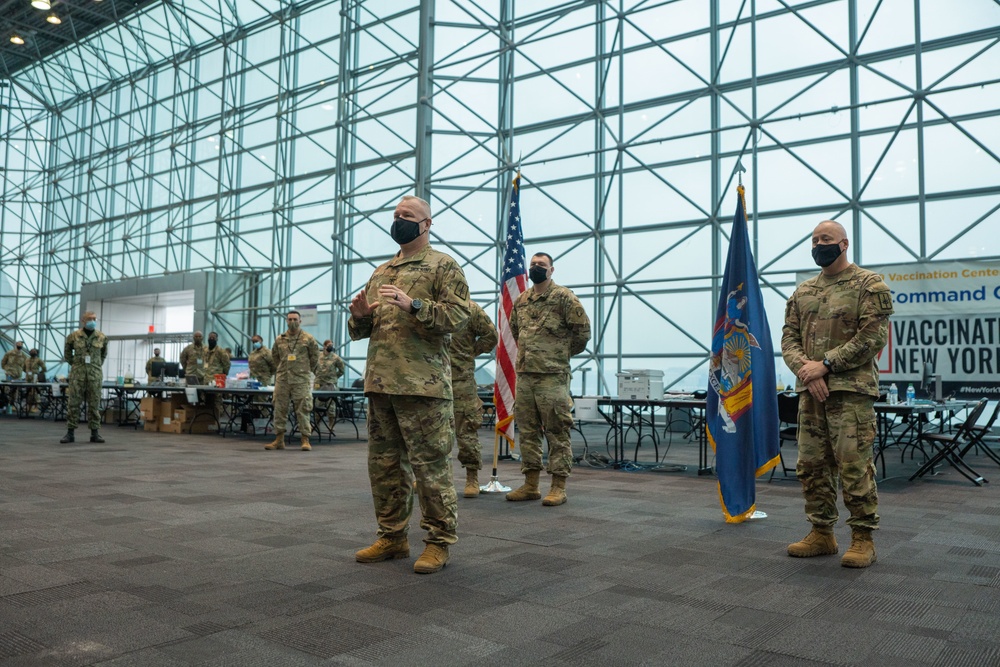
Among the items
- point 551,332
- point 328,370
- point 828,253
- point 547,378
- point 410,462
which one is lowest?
point 410,462

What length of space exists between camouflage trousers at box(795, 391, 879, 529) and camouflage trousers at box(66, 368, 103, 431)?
887 cm

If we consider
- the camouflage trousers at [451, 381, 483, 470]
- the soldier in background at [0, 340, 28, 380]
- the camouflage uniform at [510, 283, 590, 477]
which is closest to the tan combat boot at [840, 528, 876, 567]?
the camouflage uniform at [510, 283, 590, 477]

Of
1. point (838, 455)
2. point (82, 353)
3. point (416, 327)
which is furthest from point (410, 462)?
point (82, 353)

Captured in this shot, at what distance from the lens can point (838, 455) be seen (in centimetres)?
363

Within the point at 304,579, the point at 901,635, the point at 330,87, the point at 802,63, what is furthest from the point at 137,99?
the point at 901,635

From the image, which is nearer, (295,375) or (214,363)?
(295,375)

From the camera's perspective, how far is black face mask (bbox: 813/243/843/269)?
3838 mm

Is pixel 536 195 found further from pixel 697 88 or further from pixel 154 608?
pixel 154 608

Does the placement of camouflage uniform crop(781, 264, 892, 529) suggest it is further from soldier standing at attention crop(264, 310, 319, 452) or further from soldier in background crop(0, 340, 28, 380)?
soldier in background crop(0, 340, 28, 380)

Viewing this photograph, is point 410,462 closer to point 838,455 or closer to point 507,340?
point 838,455

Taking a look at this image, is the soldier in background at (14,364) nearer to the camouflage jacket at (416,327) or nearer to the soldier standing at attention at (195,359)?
the soldier standing at attention at (195,359)

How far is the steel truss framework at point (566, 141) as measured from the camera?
11.7 meters

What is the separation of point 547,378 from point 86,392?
23.8 feet

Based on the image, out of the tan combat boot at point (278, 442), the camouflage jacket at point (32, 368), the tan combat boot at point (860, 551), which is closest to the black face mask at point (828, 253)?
the tan combat boot at point (860, 551)
